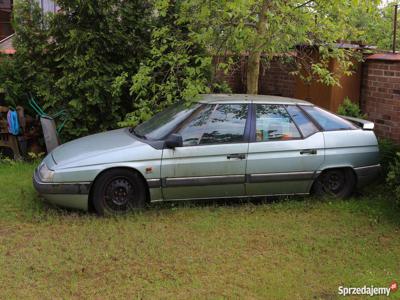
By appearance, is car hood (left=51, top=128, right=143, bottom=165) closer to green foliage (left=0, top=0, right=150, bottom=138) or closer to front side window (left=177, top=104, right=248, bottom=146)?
front side window (left=177, top=104, right=248, bottom=146)

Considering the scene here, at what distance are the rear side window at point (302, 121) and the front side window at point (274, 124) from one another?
6 cm

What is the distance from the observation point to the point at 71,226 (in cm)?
542

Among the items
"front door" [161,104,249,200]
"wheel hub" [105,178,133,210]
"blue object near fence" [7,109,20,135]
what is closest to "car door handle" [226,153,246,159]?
"front door" [161,104,249,200]

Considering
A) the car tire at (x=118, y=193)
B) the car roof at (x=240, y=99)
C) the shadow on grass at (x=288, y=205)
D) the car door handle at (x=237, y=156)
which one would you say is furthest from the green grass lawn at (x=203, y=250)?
the car roof at (x=240, y=99)

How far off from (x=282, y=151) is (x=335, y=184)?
917 mm

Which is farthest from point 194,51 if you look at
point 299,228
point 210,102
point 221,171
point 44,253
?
point 44,253

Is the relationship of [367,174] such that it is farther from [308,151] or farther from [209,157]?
[209,157]

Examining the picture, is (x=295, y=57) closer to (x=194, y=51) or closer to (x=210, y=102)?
(x=194, y=51)

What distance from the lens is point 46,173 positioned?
18.6 ft

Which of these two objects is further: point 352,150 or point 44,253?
point 352,150

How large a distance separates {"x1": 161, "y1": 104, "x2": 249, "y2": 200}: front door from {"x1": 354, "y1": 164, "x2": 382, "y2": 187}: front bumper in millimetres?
1531

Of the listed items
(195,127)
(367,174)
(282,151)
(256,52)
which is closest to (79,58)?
(256,52)

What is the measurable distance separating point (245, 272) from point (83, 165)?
225 centimetres

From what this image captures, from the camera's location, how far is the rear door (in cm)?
599
